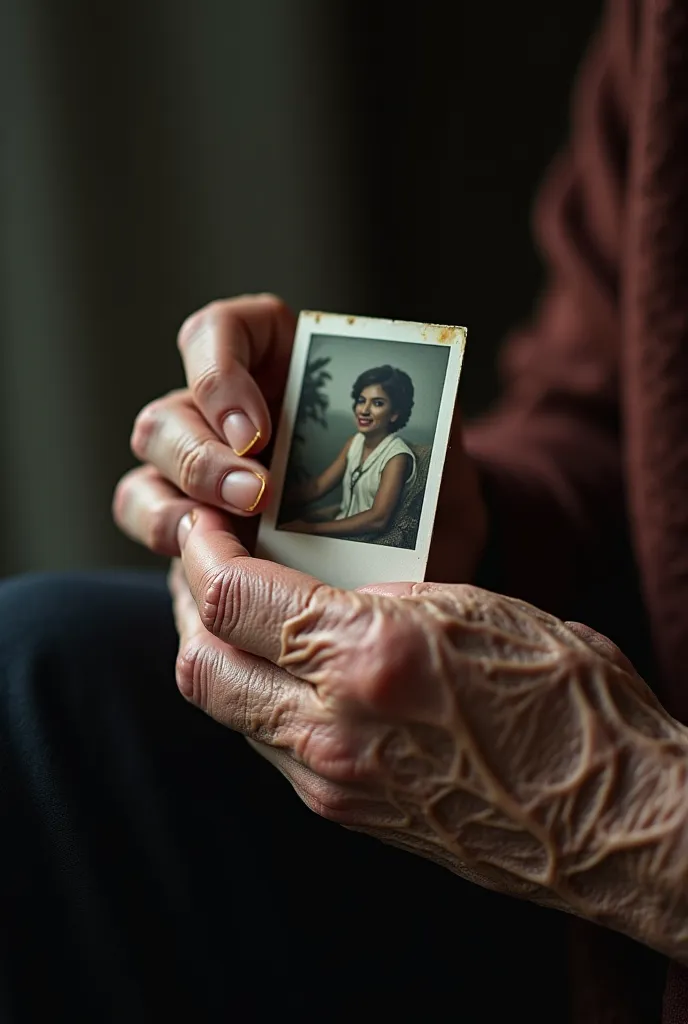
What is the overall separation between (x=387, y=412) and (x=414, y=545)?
0.35 feet

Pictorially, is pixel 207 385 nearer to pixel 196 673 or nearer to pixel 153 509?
pixel 153 509

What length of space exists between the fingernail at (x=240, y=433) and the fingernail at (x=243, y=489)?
2 cm

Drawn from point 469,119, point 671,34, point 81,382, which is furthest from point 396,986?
point 469,119

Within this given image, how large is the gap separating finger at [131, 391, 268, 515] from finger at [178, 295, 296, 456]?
0.02 m

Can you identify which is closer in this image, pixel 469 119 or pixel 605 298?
pixel 605 298

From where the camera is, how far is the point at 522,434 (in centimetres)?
120

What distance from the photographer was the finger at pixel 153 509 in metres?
0.78

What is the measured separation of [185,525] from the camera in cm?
76

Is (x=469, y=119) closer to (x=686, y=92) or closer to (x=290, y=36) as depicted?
(x=290, y=36)

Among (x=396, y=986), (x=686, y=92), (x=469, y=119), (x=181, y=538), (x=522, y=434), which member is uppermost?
(x=469, y=119)

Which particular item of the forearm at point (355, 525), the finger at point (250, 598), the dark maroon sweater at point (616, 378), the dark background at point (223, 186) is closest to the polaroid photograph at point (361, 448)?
the forearm at point (355, 525)

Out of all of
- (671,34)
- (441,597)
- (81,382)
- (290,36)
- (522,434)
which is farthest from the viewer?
(290,36)

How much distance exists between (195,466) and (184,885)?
1.03 ft

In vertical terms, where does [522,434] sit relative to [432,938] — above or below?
above
